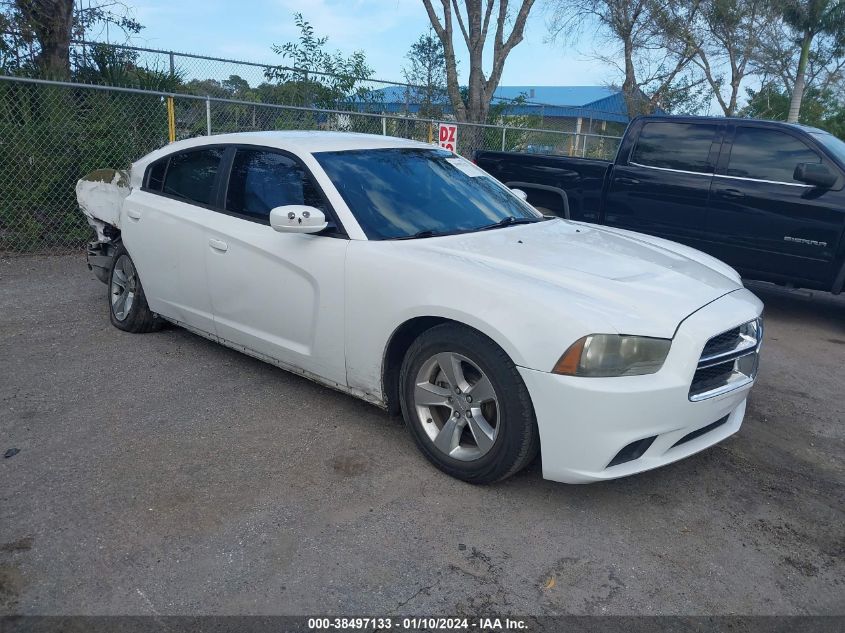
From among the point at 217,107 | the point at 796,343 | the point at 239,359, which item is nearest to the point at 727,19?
the point at 217,107

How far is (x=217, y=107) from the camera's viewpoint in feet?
35.8

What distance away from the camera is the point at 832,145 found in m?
6.97

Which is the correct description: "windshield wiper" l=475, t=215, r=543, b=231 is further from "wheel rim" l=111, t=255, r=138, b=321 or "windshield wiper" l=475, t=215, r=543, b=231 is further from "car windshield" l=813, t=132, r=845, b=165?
"car windshield" l=813, t=132, r=845, b=165

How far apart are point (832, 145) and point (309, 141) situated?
5.33 m

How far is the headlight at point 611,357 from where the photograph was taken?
3023 mm

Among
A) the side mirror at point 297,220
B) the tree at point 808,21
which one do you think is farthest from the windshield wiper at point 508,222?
the tree at point 808,21

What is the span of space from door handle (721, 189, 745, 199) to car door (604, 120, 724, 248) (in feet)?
0.54

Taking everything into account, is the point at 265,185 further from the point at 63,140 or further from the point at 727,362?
the point at 63,140

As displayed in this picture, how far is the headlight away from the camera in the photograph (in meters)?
3.02

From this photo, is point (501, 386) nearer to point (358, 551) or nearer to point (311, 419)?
point (358, 551)

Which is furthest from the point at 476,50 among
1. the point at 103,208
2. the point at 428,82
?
the point at 103,208

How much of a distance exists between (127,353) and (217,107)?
21.9 feet

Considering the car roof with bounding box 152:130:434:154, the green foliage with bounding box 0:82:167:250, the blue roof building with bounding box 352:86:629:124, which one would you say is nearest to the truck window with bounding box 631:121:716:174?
the car roof with bounding box 152:130:434:154

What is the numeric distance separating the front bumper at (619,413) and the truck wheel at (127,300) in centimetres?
352
